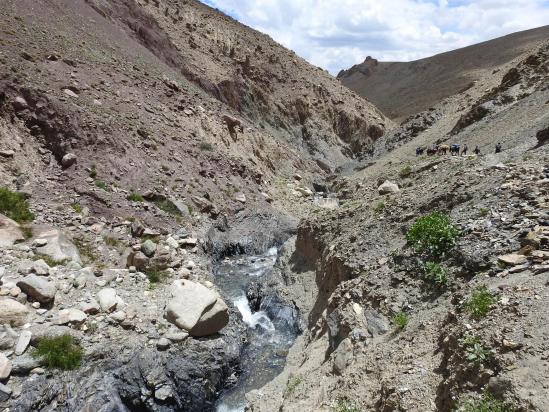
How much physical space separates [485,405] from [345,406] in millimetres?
2546

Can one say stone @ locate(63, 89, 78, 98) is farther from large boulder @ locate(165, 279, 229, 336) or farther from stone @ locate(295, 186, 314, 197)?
stone @ locate(295, 186, 314, 197)

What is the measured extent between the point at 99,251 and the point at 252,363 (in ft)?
21.3

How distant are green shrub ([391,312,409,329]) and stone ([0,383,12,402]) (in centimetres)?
783

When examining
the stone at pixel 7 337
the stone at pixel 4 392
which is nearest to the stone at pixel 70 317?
the stone at pixel 7 337

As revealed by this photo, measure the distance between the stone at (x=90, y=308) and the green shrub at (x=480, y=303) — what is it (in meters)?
8.79

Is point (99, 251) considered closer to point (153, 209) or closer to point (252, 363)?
point (153, 209)

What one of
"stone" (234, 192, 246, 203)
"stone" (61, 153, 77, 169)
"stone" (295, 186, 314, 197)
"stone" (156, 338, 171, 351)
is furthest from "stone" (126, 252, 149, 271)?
"stone" (295, 186, 314, 197)

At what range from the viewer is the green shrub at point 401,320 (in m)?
8.21

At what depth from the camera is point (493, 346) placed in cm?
590

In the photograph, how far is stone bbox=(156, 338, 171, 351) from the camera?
10.8 meters

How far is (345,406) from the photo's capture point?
23.7 ft

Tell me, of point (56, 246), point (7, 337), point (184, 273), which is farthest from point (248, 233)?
point (7, 337)

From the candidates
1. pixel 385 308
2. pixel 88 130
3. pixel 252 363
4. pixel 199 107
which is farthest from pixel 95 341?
pixel 199 107

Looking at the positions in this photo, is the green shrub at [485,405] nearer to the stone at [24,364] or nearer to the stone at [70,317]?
the stone at [24,364]
